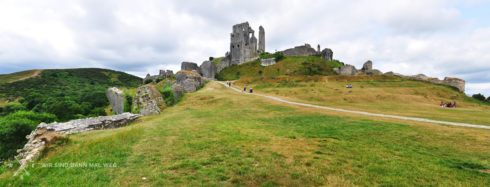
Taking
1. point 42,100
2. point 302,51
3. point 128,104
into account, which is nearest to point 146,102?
point 128,104

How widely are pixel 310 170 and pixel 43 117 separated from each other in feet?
109

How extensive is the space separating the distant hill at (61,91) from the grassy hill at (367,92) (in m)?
33.7

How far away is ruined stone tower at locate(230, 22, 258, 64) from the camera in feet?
222

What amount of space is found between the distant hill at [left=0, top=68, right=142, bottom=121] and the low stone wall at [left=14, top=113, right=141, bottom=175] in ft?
72.3

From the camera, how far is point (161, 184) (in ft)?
12.7

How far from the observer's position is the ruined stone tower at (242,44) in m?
67.8

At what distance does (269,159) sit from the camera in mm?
5270

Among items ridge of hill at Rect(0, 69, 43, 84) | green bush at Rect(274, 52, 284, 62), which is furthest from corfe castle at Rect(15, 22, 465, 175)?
ridge of hill at Rect(0, 69, 43, 84)

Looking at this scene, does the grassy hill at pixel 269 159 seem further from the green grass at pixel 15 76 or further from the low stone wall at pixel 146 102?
the green grass at pixel 15 76

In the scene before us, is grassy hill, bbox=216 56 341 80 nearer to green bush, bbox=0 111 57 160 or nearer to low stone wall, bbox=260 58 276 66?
low stone wall, bbox=260 58 276 66

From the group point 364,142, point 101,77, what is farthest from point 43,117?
point 101,77

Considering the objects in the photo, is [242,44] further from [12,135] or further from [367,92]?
[12,135]

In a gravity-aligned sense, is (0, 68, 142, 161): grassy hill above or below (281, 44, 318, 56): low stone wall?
below

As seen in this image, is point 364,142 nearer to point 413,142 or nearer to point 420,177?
point 413,142
